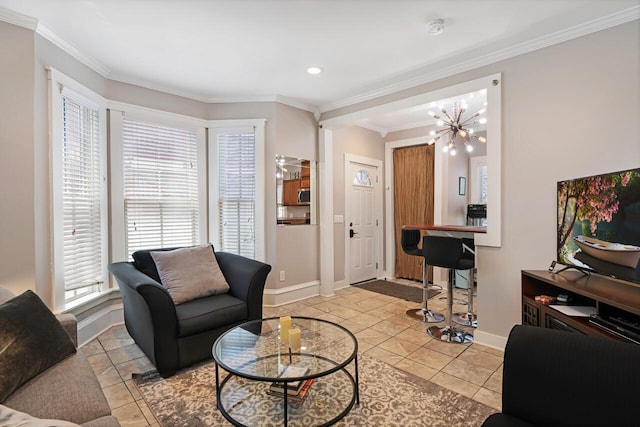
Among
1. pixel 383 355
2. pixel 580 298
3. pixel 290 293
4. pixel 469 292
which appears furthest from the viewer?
pixel 290 293

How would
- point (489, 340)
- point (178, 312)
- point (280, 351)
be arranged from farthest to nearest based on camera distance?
point (489, 340)
point (178, 312)
point (280, 351)

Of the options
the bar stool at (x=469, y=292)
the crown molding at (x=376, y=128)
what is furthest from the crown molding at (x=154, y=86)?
the bar stool at (x=469, y=292)

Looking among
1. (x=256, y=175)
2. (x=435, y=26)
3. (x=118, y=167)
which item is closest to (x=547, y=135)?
(x=435, y=26)

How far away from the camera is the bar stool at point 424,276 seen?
3.47m

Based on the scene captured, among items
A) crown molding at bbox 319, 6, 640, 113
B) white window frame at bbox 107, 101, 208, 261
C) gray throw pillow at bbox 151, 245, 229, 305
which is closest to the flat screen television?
crown molding at bbox 319, 6, 640, 113

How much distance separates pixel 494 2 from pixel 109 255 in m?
3.97

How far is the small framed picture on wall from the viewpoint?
516 centimetres

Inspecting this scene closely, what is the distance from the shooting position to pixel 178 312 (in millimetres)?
2389

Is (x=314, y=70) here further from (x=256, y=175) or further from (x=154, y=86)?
(x=154, y=86)

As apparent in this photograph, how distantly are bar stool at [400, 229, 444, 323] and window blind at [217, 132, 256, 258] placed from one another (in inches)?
73.3

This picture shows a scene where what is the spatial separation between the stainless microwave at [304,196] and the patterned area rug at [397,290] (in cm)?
163

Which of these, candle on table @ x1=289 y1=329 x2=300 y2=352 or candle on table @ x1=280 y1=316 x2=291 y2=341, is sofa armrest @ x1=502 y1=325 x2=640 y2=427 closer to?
candle on table @ x1=289 y1=329 x2=300 y2=352

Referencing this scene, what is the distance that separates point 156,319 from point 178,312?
0.72 ft

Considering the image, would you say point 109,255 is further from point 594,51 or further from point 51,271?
point 594,51
